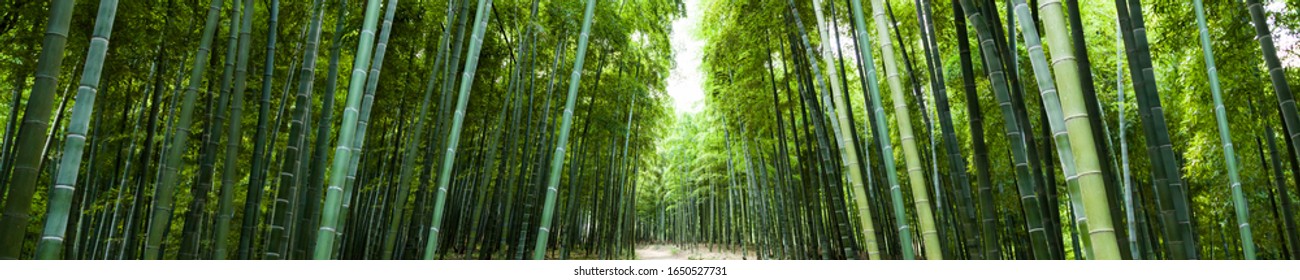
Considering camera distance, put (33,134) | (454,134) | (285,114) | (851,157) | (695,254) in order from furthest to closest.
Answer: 1. (695,254)
2. (285,114)
3. (851,157)
4. (454,134)
5. (33,134)

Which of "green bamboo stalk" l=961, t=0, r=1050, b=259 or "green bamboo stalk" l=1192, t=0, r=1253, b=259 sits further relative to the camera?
"green bamboo stalk" l=1192, t=0, r=1253, b=259

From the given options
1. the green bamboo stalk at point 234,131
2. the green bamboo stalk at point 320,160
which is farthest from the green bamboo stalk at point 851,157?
the green bamboo stalk at point 234,131

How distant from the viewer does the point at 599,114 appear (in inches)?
259

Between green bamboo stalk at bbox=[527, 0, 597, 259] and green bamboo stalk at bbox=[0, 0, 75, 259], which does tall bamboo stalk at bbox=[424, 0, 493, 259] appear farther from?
green bamboo stalk at bbox=[0, 0, 75, 259]

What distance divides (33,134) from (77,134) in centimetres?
9

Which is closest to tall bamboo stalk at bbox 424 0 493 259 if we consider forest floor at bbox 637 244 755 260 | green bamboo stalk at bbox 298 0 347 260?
green bamboo stalk at bbox 298 0 347 260

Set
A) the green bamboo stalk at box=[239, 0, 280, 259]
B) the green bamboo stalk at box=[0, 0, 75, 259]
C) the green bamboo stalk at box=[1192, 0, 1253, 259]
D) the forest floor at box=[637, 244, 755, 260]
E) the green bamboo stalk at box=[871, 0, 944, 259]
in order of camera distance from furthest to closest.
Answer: the forest floor at box=[637, 244, 755, 260]
the green bamboo stalk at box=[1192, 0, 1253, 259]
the green bamboo stalk at box=[239, 0, 280, 259]
the green bamboo stalk at box=[871, 0, 944, 259]
the green bamboo stalk at box=[0, 0, 75, 259]

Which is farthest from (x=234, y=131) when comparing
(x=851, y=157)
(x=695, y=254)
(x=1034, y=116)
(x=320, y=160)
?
(x=695, y=254)

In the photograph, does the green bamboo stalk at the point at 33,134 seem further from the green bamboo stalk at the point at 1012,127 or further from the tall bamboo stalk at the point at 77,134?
the green bamboo stalk at the point at 1012,127

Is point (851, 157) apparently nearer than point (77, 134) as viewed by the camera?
No

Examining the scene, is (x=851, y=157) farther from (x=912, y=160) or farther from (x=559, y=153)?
(x=559, y=153)

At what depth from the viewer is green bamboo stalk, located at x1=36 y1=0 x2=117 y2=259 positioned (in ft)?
4.63
